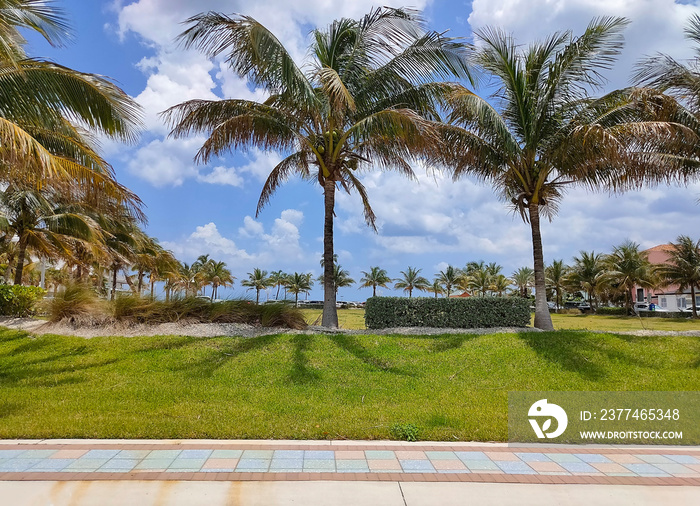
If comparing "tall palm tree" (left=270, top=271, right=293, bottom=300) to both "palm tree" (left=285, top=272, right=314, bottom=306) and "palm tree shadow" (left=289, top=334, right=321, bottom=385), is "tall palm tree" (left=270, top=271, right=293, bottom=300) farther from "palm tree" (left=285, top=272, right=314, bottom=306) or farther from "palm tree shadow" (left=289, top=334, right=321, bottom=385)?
"palm tree shadow" (left=289, top=334, right=321, bottom=385)

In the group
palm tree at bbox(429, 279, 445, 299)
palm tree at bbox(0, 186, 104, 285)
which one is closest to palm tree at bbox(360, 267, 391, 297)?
palm tree at bbox(429, 279, 445, 299)

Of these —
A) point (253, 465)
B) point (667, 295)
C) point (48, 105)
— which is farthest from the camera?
point (667, 295)

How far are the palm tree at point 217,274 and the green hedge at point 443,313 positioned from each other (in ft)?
214

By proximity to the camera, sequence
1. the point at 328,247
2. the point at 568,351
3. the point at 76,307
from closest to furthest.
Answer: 1. the point at 568,351
2. the point at 76,307
3. the point at 328,247

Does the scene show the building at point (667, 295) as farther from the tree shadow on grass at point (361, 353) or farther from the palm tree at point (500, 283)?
the tree shadow on grass at point (361, 353)

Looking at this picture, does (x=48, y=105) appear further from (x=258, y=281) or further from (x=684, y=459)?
(x=258, y=281)

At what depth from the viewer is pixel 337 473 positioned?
15.4ft

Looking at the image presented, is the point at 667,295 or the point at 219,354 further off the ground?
the point at 667,295

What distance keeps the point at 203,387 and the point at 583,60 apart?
12708 millimetres

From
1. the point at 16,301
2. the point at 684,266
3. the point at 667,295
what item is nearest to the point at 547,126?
the point at 16,301

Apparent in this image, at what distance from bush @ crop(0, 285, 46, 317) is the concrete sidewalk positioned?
11025 mm

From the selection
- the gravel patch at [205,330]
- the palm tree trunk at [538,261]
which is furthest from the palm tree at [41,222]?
the palm tree trunk at [538,261]

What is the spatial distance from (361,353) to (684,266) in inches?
1558

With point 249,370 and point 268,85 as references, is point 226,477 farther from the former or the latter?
point 268,85
